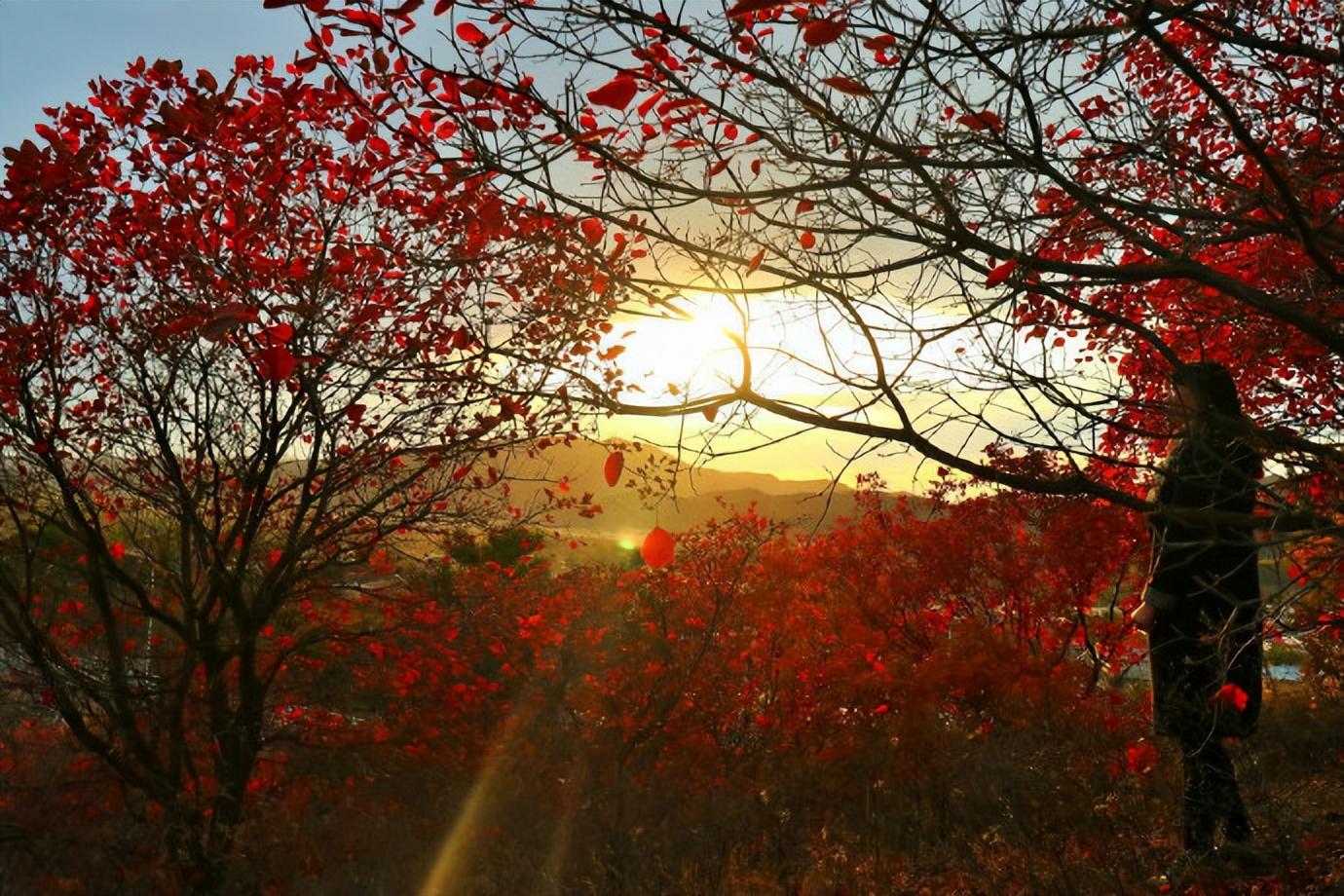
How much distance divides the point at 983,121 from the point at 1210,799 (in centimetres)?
398

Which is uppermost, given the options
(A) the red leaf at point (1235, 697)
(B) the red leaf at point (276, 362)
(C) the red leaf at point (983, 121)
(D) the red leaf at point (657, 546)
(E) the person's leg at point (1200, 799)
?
(C) the red leaf at point (983, 121)

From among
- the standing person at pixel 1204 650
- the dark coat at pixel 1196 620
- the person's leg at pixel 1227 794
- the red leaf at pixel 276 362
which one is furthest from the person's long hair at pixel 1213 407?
the red leaf at pixel 276 362

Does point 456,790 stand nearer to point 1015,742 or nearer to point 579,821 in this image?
point 579,821

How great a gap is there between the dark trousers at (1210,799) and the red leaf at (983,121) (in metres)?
3.50

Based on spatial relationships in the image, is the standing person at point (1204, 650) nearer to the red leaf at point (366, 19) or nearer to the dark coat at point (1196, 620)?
the dark coat at point (1196, 620)

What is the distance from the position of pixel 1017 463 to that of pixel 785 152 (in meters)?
4.24

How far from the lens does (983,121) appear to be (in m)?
3.78

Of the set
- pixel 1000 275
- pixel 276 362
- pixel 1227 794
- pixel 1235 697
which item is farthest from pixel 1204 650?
pixel 276 362

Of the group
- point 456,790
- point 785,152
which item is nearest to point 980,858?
point 785,152

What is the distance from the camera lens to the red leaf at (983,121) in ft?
12.4

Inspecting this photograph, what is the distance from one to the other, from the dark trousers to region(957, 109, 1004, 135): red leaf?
3.50 metres

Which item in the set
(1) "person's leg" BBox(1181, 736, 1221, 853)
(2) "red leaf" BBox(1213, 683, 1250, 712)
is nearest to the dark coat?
(2) "red leaf" BBox(1213, 683, 1250, 712)

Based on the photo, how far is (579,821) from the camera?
9836mm

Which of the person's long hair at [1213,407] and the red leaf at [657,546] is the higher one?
the person's long hair at [1213,407]
